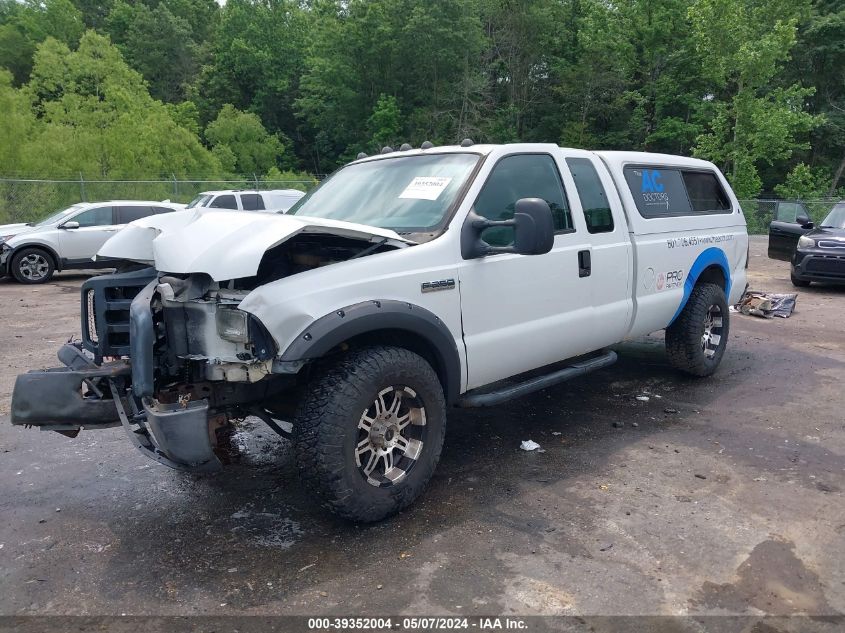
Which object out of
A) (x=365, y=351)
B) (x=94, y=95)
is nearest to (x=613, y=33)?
(x=94, y=95)

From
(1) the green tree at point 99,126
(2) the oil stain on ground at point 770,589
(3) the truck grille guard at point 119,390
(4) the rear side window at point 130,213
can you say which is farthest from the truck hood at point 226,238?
(1) the green tree at point 99,126

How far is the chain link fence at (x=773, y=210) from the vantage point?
26.7 meters

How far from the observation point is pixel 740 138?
31.5 meters

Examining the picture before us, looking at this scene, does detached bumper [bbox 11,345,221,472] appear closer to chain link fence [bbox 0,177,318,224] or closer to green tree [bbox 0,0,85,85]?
chain link fence [bbox 0,177,318,224]

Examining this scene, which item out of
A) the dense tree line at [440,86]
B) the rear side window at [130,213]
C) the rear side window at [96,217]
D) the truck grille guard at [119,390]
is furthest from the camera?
the dense tree line at [440,86]

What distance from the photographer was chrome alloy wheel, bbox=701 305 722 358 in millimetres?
6285

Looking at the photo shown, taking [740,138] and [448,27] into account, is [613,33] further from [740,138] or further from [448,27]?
[740,138]

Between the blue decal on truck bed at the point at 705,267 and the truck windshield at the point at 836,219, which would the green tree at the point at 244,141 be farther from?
the blue decal on truck bed at the point at 705,267

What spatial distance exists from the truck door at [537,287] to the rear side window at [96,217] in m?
12.3

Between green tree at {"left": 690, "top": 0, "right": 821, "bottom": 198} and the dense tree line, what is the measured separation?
Answer: 9 centimetres

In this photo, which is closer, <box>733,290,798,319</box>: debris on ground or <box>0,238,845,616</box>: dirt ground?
<box>0,238,845,616</box>: dirt ground

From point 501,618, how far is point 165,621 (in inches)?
54.9

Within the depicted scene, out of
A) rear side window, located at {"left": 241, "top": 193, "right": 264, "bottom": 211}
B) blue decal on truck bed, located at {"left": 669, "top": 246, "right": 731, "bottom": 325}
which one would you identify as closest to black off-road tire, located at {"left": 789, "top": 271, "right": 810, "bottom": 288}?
blue decal on truck bed, located at {"left": 669, "top": 246, "right": 731, "bottom": 325}

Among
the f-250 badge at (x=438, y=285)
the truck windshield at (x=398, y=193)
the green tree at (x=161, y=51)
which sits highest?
the green tree at (x=161, y=51)
